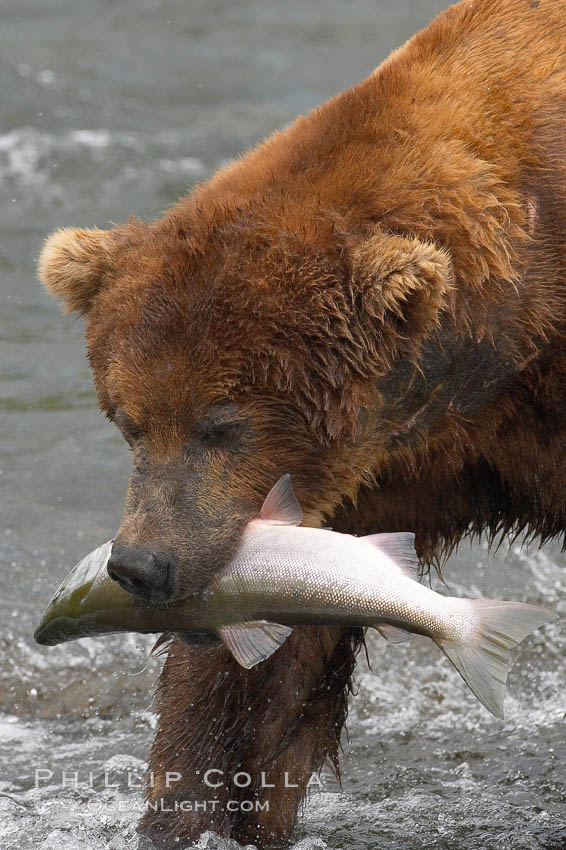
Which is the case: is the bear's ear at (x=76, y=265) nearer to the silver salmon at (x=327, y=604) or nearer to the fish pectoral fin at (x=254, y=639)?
the silver salmon at (x=327, y=604)

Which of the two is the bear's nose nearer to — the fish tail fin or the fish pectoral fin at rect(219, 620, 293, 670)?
the fish pectoral fin at rect(219, 620, 293, 670)

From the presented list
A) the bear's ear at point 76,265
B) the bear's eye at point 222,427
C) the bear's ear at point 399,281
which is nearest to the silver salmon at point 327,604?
the bear's eye at point 222,427

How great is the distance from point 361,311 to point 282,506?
0.49 metres

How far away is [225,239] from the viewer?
3492mm

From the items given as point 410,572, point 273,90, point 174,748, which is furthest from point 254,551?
point 273,90

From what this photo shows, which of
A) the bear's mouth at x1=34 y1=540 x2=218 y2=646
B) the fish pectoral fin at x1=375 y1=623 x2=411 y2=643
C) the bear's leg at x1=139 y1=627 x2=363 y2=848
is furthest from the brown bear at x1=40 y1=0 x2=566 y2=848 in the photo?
the bear's leg at x1=139 y1=627 x2=363 y2=848

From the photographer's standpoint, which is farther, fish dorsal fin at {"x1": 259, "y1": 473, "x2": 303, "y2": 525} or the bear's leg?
the bear's leg

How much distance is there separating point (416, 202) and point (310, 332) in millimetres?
419

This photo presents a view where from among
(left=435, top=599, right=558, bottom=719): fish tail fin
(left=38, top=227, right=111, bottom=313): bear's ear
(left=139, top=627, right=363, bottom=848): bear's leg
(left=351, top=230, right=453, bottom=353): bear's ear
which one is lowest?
(left=139, top=627, right=363, bottom=848): bear's leg

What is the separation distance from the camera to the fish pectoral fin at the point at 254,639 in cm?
338

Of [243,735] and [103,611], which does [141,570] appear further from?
[243,735]

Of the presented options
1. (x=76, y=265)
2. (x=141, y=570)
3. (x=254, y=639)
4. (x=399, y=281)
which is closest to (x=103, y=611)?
(x=141, y=570)

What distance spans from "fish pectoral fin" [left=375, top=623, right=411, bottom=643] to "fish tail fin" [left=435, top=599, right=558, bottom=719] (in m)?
0.09

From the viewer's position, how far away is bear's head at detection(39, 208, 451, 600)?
3393mm
